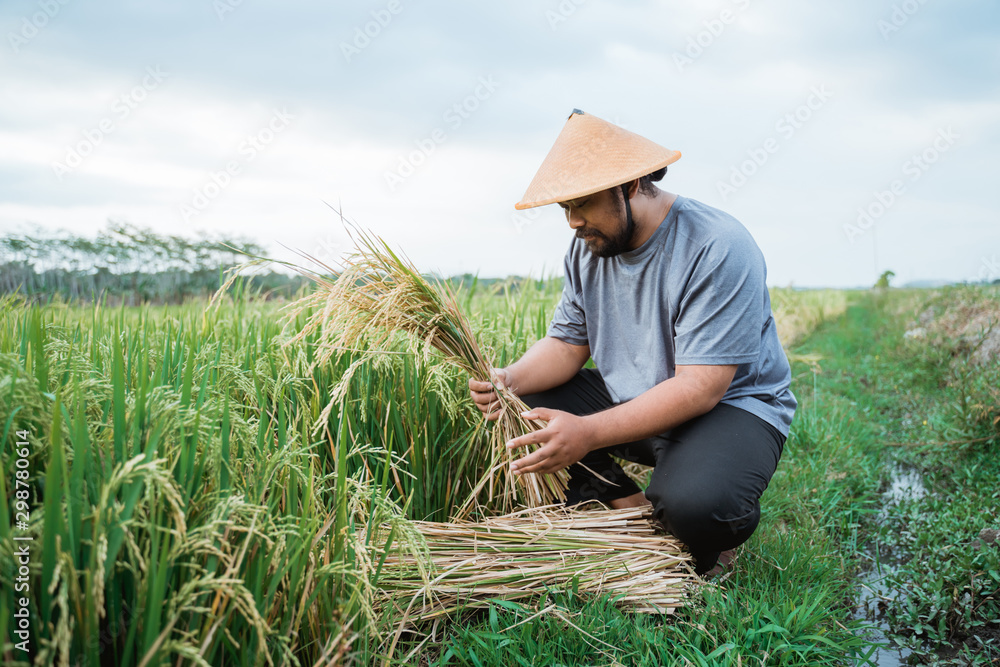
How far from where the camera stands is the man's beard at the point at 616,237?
80.7 inches

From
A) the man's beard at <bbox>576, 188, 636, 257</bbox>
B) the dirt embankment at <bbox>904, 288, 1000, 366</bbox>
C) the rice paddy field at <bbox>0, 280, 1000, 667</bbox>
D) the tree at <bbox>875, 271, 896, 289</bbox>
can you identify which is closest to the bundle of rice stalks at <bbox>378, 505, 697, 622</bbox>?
the rice paddy field at <bbox>0, 280, 1000, 667</bbox>

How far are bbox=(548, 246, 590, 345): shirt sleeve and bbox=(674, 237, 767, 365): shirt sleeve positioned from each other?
537mm

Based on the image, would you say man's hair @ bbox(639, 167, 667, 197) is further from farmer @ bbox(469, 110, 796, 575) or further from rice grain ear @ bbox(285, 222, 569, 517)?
rice grain ear @ bbox(285, 222, 569, 517)

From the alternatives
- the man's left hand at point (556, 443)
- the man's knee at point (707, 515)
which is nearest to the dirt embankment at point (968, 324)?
the man's knee at point (707, 515)

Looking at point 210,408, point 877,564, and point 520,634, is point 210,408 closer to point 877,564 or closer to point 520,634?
point 520,634

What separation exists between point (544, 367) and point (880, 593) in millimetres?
1369

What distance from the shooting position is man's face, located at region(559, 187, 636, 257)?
2012 mm

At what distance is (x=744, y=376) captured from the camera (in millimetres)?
2156

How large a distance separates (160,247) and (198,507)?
485cm

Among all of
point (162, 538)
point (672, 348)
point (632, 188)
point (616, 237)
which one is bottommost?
point (162, 538)

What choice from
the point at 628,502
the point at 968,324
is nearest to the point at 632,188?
the point at 628,502

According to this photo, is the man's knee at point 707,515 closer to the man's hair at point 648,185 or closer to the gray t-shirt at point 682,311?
the gray t-shirt at point 682,311

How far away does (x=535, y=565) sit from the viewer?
1842mm

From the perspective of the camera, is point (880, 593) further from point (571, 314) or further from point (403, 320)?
point (403, 320)
